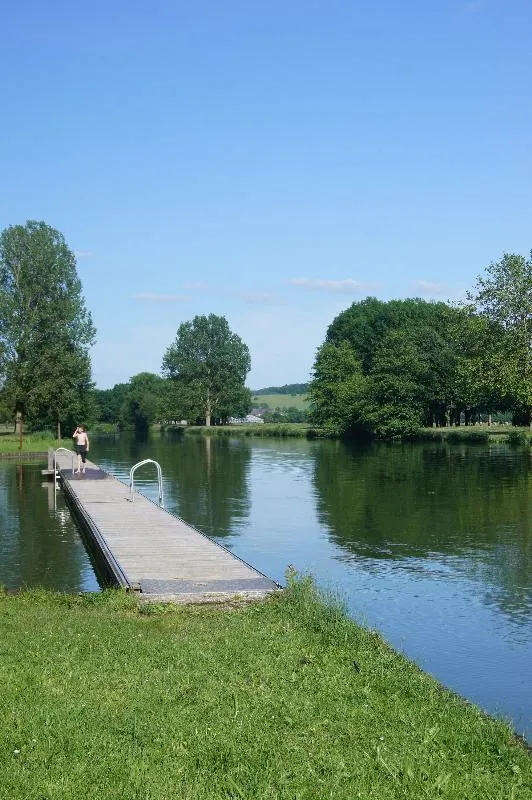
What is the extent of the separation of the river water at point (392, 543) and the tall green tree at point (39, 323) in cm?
2074

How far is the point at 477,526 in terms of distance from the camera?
25047 millimetres

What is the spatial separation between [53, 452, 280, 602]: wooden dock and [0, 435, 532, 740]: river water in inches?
33.6

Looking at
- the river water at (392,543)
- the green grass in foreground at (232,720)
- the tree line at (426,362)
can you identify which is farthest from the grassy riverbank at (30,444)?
the green grass in foreground at (232,720)

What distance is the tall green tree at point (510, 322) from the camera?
2274 inches

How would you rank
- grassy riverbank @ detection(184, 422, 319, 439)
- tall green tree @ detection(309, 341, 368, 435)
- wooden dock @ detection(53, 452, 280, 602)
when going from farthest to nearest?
grassy riverbank @ detection(184, 422, 319, 439) → tall green tree @ detection(309, 341, 368, 435) → wooden dock @ detection(53, 452, 280, 602)

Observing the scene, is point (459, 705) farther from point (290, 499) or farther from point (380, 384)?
point (380, 384)

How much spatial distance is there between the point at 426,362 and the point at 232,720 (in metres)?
73.1

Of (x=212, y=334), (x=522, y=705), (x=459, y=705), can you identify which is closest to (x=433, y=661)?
(x=522, y=705)

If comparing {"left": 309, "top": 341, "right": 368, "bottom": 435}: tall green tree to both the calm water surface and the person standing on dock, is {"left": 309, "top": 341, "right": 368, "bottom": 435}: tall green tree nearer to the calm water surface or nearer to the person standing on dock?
the person standing on dock

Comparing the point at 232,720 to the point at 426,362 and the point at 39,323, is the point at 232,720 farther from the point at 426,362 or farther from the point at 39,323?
the point at 426,362

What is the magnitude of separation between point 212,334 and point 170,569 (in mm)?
105619

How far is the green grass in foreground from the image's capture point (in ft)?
21.2

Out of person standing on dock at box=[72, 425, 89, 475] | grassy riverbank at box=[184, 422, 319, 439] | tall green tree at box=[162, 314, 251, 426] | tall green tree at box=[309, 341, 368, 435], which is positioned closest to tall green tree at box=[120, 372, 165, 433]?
tall green tree at box=[162, 314, 251, 426]

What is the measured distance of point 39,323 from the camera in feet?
225
